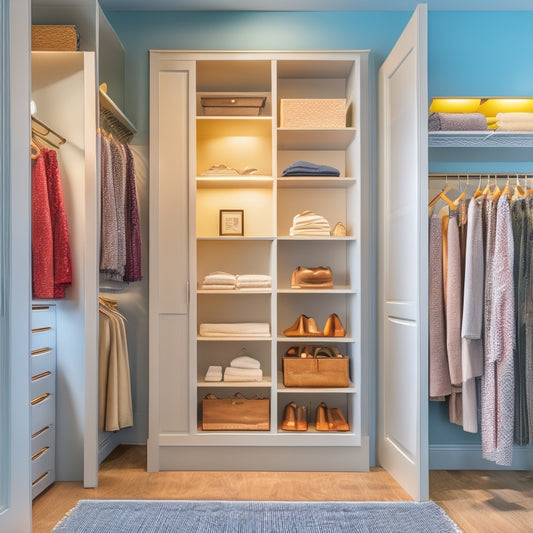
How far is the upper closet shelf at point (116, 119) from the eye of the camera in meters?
3.37

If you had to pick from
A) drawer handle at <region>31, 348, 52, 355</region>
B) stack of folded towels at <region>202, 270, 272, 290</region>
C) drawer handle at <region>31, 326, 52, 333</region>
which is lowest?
drawer handle at <region>31, 348, 52, 355</region>

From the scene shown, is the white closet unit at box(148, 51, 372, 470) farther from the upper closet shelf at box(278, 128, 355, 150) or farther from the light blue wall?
the light blue wall

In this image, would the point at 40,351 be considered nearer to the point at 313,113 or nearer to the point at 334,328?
the point at 334,328

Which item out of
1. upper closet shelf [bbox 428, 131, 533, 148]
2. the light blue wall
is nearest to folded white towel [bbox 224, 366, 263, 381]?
the light blue wall

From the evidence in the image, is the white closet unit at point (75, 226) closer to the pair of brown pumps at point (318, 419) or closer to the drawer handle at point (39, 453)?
the drawer handle at point (39, 453)

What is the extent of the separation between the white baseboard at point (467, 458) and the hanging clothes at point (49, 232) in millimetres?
2250

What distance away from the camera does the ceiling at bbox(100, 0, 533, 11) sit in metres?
3.72

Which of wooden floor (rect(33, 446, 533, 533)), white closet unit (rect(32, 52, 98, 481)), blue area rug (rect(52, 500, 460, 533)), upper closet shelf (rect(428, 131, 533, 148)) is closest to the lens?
blue area rug (rect(52, 500, 460, 533))

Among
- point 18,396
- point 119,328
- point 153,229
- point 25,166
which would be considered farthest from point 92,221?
point 18,396

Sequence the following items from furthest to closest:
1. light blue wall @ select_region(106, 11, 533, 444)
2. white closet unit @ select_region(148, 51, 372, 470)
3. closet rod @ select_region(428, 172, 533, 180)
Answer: light blue wall @ select_region(106, 11, 533, 444) < closet rod @ select_region(428, 172, 533, 180) < white closet unit @ select_region(148, 51, 372, 470)

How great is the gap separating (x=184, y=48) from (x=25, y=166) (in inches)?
74.5

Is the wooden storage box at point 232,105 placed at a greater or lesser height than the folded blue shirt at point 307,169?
greater

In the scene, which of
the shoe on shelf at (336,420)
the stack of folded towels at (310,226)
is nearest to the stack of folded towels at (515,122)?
the stack of folded towels at (310,226)

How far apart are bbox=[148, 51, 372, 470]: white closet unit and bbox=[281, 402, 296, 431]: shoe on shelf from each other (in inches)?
1.7
